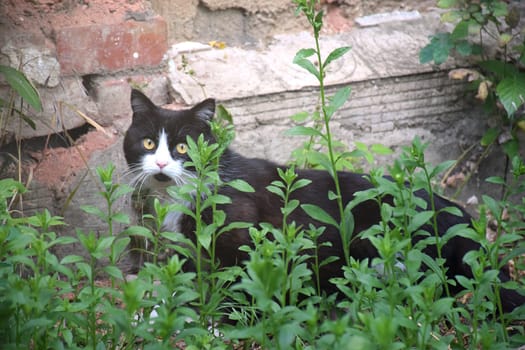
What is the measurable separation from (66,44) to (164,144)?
25.3 inches

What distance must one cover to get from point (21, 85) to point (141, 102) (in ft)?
1.45

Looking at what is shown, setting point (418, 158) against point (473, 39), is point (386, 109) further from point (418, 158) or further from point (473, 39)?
point (418, 158)

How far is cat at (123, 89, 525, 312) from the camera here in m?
2.85

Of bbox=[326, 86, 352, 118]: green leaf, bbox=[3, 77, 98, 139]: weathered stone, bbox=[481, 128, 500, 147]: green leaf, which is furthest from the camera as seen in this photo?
bbox=[481, 128, 500, 147]: green leaf

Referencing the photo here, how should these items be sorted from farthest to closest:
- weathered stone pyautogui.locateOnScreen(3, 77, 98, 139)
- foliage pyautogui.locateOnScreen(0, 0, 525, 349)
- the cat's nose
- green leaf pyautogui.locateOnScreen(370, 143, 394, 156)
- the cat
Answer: green leaf pyautogui.locateOnScreen(370, 143, 394, 156) → weathered stone pyautogui.locateOnScreen(3, 77, 98, 139) → the cat's nose → the cat → foliage pyautogui.locateOnScreen(0, 0, 525, 349)

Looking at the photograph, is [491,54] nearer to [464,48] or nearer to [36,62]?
[464,48]

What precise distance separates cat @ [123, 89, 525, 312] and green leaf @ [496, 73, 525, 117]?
0.71 metres

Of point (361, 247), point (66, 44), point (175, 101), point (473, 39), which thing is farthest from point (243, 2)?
point (361, 247)

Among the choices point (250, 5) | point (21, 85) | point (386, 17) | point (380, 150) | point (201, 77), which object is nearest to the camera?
point (21, 85)

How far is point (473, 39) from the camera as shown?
12.6 ft

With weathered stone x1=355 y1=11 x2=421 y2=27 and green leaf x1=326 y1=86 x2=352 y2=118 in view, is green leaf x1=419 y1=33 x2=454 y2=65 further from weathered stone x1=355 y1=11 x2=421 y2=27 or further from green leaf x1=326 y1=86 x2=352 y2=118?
green leaf x1=326 y1=86 x2=352 y2=118

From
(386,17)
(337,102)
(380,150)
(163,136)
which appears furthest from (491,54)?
(337,102)

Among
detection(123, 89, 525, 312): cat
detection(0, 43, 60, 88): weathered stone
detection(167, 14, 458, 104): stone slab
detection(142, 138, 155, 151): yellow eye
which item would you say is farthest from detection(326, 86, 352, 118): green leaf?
detection(0, 43, 60, 88): weathered stone

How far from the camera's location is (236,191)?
290cm
